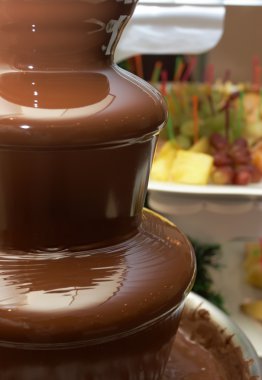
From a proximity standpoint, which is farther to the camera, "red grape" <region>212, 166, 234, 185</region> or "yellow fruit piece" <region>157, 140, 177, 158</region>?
"yellow fruit piece" <region>157, 140, 177, 158</region>

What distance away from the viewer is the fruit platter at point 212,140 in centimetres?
142

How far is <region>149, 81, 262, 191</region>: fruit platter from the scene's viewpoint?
142 centimetres

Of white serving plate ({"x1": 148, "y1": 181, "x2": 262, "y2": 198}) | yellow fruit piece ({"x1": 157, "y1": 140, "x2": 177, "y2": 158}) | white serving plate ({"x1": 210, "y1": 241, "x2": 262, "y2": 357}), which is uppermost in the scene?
white serving plate ({"x1": 148, "y1": 181, "x2": 262, "y2": 198})

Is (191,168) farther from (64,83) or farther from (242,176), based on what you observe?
(64,83)

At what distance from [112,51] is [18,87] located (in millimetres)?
125

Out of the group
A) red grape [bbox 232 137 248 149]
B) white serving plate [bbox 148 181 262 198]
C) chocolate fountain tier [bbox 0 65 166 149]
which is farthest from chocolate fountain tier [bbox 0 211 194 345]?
red grape [bbox 232 137 248 149]

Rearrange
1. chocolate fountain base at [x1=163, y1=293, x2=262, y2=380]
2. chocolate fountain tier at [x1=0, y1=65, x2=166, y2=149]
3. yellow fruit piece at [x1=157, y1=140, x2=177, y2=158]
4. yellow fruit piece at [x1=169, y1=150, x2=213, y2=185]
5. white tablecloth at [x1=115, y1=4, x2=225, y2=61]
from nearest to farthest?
chocolate fountain tier at [x1=0, y1=65, x2=166, y2=149]
chocolate fountain base at [x1=163, y1=293, x2=262, y2=380]
white tablecloth at [x1=115, y1=4, x2=225, y2=61]
yellow fruit piece at [x1=169, y1=150, x2=213, y2=185]
yellow fruit piece at [x1=157, y1=140, x2=177, y2=158]

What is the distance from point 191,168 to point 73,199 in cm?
86

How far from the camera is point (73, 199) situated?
A: 606 mm

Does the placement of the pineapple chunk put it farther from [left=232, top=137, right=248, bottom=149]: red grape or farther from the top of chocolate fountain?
the top of chocolate fountain

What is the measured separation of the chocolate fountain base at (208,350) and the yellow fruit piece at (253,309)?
73cm

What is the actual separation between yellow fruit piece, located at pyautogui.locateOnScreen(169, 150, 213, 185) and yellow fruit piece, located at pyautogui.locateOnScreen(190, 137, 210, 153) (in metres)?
0.05

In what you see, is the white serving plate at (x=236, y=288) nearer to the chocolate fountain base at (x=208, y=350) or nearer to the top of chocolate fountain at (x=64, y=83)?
the chocolate fountain base at (x=208, y=350)

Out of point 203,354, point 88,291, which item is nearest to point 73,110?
point 88,291
